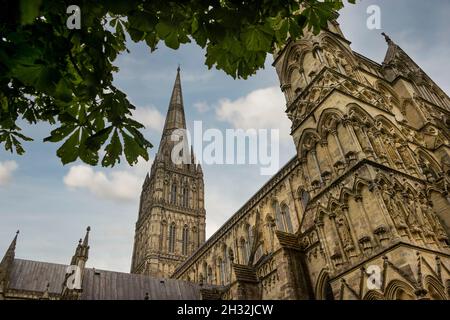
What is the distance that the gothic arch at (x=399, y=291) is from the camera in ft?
30.1

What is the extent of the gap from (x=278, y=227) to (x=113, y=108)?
21.4 m

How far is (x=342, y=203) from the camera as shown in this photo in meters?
12.0

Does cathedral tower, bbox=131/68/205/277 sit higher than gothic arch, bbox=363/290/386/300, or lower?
higher

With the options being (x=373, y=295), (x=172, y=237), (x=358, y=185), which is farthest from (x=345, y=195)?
(x=172, y=237)

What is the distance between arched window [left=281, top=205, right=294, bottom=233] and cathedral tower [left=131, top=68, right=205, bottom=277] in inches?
1085

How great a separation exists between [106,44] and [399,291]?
33.3ft

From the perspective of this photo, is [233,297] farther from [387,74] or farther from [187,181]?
[187,181]

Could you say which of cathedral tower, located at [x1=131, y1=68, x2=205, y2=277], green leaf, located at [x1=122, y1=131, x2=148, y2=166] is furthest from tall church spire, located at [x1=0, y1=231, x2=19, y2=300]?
green leaf, located at [x1=122, y1=131, x2=148, y2=166]

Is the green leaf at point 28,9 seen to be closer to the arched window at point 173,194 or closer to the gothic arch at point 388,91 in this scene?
the gothic arch at point 388,91

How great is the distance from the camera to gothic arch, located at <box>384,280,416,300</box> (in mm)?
9188

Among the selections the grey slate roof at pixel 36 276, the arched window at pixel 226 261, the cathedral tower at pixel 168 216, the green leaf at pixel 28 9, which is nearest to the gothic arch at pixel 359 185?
the green leaf at pixel 28 9

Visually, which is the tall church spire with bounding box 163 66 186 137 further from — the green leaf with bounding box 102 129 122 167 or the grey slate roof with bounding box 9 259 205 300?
the green leaf with bounding box 102 129 122 167

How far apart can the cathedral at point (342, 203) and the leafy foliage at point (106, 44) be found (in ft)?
29.5

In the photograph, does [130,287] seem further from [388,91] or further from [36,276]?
[388,91]
